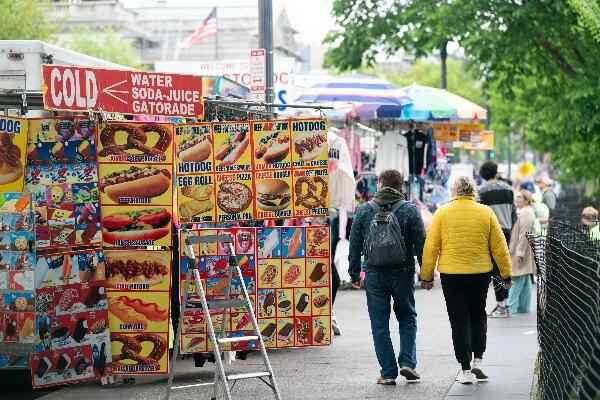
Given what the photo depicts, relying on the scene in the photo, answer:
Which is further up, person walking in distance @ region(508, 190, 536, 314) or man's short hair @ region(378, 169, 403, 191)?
man's short hair @ region(378, 169, 403, 191)

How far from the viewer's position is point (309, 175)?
1079cm

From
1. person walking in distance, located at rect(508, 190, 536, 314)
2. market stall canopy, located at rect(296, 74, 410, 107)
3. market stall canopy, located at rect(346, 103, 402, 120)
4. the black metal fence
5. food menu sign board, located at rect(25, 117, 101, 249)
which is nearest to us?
the black metal fence

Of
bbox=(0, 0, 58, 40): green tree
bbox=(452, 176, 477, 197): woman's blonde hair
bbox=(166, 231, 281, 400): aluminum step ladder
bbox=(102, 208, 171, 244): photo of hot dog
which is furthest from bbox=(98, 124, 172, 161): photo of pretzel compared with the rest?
bbox=(0, 0, 58, 40): green tree

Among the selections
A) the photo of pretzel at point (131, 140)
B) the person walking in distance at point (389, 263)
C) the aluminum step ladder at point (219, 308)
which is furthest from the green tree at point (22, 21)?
the aluminum step ladder at point (219, 308)

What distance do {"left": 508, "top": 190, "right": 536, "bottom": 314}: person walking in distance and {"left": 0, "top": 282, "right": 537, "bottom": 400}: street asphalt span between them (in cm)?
181

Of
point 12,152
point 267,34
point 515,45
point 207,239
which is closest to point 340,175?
point 267,34

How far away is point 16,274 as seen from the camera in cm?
994

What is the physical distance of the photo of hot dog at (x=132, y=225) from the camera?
10.4 metres

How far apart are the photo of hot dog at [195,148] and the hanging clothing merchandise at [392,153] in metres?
11.0

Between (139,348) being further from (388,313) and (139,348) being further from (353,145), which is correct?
(353,145)

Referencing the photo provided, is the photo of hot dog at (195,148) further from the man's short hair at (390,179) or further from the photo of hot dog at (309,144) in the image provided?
the man's short hair at (390,179)

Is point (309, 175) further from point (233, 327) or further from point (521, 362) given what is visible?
point (521, 362)

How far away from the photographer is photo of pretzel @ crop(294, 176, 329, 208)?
1080 cm

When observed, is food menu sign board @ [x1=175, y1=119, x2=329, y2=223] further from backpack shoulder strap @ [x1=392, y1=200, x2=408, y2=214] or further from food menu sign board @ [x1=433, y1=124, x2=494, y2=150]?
food menu sign board @ [x1=433, y1=124, x2=494, y2=150]
